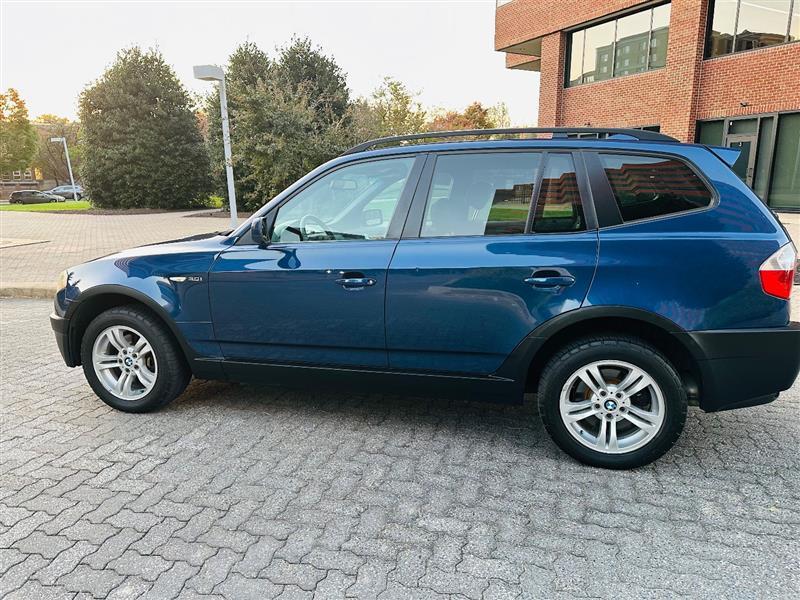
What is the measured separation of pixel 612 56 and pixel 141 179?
72.5 ft

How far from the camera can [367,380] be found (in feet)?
11.1

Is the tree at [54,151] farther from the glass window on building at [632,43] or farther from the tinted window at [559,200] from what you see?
the tinted window at [559,200]

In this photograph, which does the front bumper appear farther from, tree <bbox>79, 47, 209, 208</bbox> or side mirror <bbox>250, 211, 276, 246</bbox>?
tree <bbox>79, 47, 209, 208</bbox>

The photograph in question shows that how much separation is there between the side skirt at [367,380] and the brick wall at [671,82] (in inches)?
610

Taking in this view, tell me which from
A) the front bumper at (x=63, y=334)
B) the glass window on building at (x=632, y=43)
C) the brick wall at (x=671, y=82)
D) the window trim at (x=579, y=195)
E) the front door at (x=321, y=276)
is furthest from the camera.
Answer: the glass window on building at (x=632, y=43)

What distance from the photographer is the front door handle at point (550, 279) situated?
2961 mm

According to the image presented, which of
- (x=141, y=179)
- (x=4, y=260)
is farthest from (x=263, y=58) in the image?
(x=4, y=260)

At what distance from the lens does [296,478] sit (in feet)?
9.95

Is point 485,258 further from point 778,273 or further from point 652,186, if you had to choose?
point 778,273

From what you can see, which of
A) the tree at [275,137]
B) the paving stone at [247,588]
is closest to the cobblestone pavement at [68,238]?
the tree at [275,137]

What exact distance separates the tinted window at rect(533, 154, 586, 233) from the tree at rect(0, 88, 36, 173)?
205ft

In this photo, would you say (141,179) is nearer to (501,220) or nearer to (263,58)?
(263,58)

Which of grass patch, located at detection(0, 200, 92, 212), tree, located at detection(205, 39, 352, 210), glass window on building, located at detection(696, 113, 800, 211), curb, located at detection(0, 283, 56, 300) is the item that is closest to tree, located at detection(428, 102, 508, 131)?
tree, located at detection(205, 39, 352, 210)

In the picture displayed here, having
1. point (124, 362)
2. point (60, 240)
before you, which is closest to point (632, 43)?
point (60, 240)
